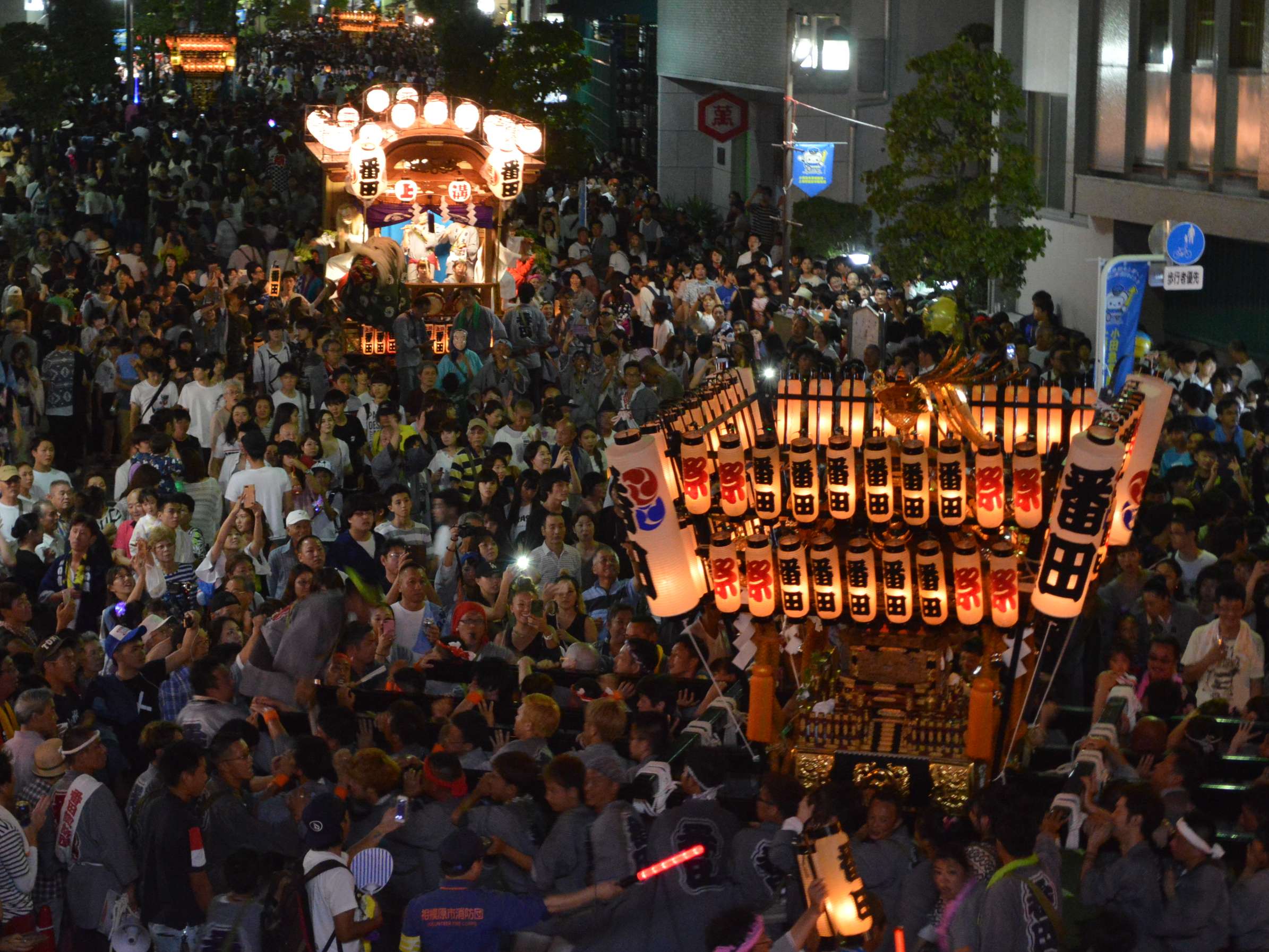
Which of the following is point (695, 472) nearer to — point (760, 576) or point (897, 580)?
point (760, 576)

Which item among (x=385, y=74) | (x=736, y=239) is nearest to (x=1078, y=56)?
(x=736, y=239)

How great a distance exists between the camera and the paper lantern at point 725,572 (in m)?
9.03

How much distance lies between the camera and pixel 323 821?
6957 mm

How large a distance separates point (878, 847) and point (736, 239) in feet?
73.1

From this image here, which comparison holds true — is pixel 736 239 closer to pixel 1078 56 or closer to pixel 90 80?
pixel 1078 56

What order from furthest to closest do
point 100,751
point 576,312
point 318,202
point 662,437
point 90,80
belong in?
1. point 90,80
2. point 318,202
3. point 576,312
4. point 662,437
5. point 100,751

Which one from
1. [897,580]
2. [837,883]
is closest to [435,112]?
[897,580]

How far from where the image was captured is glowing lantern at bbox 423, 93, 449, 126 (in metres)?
21.0

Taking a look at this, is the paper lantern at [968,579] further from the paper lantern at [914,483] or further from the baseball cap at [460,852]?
the baseball cap at [460,852]

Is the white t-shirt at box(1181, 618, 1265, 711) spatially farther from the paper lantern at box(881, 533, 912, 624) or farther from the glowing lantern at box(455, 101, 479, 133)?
the glowing lantern at box(455, 101, 479, 133)

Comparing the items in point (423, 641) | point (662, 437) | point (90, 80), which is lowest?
point (423, 641)

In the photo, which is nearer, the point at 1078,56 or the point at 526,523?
the point at 526,523

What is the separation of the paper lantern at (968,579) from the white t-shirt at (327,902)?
3557 mm

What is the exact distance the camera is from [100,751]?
779 cm
